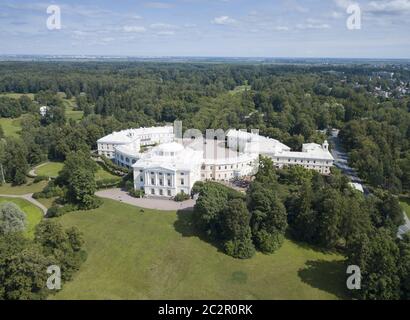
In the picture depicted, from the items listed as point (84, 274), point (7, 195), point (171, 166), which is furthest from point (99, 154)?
point (84, 274)

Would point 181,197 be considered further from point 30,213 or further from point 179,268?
point 30,213

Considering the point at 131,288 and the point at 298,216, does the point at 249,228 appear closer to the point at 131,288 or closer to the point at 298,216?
the point at 298,216

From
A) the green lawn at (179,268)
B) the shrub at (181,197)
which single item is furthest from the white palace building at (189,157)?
the green lawn at (179,268)

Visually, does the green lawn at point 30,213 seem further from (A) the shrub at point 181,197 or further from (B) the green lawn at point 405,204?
(B) the green lawn at point 405,204

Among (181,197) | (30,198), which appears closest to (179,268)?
(181,197)

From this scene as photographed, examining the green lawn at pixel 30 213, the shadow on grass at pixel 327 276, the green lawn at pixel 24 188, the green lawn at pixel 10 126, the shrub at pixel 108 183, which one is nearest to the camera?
the shadow on grass at pixel 327 276
